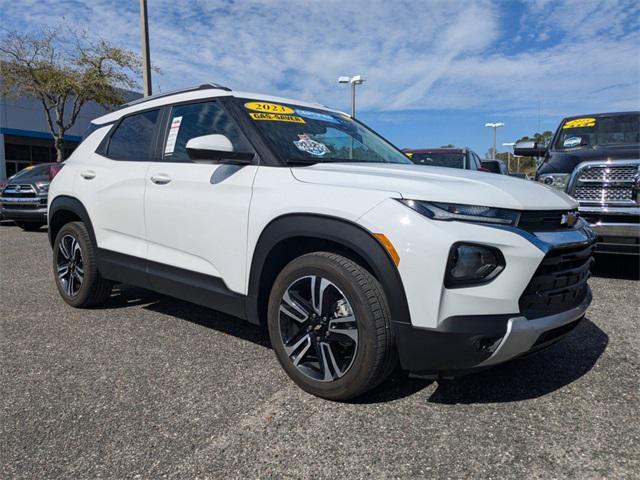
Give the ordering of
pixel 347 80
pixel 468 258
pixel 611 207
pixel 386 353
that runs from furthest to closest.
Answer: pixel 347 80
pixel 611 207
pixel 386 353
pixel 468 258

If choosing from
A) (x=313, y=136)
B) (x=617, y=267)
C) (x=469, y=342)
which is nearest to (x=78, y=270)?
(x=313, y=136)

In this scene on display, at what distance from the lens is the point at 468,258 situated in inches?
89.4

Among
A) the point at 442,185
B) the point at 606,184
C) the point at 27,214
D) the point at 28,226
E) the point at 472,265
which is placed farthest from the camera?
the point at 28,226

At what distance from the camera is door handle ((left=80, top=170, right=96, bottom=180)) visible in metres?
4.19

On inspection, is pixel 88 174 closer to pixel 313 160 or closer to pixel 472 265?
pixel 313 160

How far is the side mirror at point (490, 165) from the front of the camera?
9.22 meters

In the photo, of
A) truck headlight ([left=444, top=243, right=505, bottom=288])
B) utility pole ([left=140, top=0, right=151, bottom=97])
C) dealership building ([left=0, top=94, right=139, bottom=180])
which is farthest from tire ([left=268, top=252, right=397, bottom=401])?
dealership building ([left=0, top=94, right=139, bottom=180])

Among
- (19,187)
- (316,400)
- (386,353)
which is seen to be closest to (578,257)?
(386,353)

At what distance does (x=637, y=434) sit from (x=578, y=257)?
862 millimetres

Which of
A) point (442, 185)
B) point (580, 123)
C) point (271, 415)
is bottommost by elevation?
point (271, 415)

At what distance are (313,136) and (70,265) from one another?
2.62m

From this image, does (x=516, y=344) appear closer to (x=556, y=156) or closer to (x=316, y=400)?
(x=316, y=400)

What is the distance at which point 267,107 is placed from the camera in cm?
341

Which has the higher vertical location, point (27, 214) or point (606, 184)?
point (606, 184)
